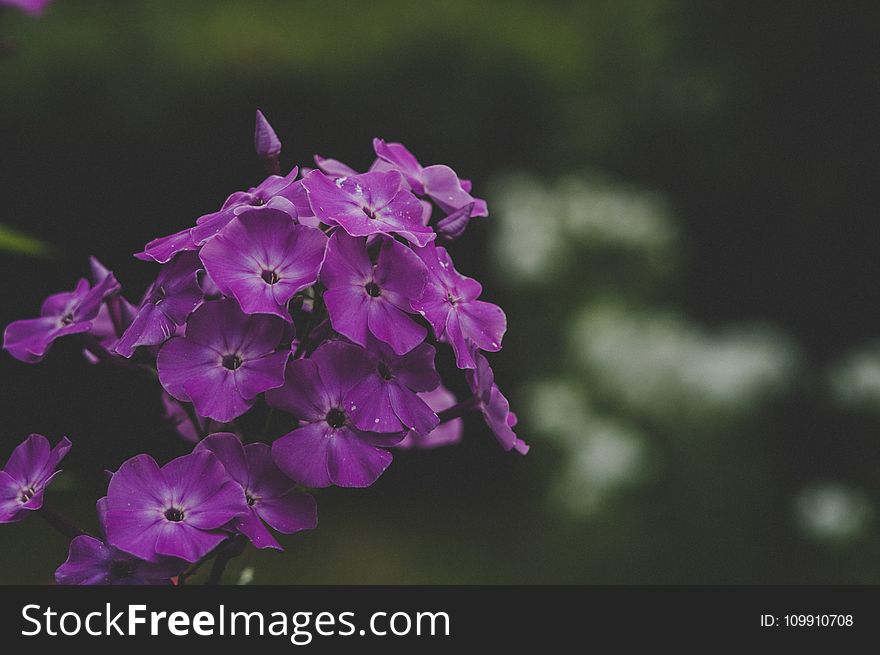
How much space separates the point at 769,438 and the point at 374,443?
285 centimetres

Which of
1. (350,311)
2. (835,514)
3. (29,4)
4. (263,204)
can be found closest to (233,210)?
(263,204)

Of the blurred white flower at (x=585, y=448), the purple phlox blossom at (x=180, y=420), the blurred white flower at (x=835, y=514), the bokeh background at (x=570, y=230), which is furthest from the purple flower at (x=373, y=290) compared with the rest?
the blurred white flower at (x=835, y=514)

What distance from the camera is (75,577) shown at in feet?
2.21

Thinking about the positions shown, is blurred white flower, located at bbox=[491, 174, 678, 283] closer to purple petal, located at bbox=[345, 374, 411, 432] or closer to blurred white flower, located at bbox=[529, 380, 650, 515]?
blurred white flower, located at bbox=[529, 380, 650, 515]

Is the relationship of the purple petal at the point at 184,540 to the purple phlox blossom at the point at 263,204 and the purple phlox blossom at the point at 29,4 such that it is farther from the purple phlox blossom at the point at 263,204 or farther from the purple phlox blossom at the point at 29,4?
the purple phlox blossom at the point at 29,4

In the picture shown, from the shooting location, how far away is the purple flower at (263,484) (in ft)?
2.28

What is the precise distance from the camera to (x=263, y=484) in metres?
0.71

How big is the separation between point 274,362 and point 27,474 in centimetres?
25

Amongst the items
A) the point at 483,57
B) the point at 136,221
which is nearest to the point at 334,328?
the point at 136,221

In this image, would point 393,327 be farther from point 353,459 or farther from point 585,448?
point 585,448

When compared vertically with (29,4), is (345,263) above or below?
below

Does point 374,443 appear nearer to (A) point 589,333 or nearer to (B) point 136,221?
(A) point 589,333

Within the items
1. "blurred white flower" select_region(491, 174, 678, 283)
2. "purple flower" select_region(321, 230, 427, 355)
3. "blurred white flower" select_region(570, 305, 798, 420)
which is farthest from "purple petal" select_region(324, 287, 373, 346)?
"blurred white flower" select_region(491, 174, 678, 283)

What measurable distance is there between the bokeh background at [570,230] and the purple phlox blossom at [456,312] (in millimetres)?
2188
